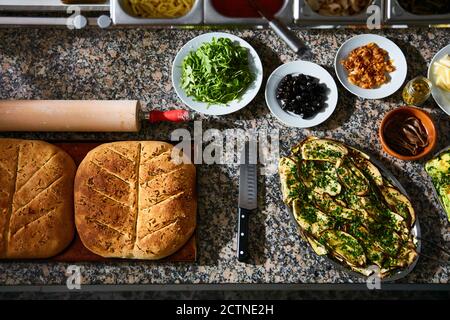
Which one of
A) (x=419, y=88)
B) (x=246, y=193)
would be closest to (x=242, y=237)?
(x=246, y=193)

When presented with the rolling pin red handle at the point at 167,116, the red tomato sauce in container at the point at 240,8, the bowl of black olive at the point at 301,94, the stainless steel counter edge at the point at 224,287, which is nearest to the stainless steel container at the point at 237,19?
the red tomato sauce in container at the point at 240,8

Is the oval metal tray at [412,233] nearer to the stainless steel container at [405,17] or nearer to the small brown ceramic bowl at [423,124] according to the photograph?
the small brown ceramic bowl at [423,124]

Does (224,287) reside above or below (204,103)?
below

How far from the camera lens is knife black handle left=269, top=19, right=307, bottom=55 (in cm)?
179

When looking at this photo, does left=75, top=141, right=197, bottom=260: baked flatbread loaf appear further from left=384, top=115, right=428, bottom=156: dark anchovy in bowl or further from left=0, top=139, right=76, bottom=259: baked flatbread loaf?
left=384, top=115, right=428, bottom=156: dark anchovy in bowl

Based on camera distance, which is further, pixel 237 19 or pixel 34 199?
pixel 237 19

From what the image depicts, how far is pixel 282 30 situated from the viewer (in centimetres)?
183

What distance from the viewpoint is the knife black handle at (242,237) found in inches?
73.0

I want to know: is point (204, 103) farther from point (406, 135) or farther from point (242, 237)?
point (406, 135)

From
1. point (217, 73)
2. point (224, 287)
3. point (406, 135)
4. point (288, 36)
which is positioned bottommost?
point (224, 287)

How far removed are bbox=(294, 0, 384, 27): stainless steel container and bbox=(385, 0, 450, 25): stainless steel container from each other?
0.03 m

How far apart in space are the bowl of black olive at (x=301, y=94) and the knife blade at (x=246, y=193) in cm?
18

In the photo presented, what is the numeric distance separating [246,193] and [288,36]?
59 centimetres

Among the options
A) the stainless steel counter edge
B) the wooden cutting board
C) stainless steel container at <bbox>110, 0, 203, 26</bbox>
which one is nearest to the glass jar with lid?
the stainless steel counter edge
